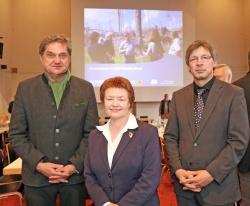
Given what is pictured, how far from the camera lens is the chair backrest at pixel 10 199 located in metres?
1.99

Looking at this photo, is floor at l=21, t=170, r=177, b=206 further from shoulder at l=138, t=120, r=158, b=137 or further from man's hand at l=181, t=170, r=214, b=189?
shoulder at l=138, t=120, r=158, b=137

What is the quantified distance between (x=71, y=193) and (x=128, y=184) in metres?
0.43

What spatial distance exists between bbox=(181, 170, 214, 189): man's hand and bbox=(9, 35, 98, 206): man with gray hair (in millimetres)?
662

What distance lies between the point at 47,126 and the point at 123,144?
0.51 meters

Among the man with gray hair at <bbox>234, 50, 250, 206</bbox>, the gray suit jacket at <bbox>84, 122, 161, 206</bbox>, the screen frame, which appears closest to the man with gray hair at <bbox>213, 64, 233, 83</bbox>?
the man with gray hair at <bbox>234, 50, 250, 206</bbox>

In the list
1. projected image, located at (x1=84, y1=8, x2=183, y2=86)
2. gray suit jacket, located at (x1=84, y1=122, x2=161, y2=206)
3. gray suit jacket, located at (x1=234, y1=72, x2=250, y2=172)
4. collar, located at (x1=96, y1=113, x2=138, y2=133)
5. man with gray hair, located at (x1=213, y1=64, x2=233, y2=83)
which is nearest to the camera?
gray suit jacket, located at (x1=84, y1=122, x2=161, y2=206)

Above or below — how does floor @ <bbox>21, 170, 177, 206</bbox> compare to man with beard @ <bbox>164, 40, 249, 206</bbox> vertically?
below

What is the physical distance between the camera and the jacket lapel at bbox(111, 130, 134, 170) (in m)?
2.00

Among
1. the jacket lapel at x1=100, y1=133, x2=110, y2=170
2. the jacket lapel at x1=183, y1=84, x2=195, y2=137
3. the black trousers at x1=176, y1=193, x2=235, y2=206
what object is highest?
the jacket lapel at x1=183, y1=84, x2=195, y2=137

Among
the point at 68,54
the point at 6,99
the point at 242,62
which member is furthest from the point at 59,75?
the point at 242,62

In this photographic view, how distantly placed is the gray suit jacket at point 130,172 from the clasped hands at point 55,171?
0.17 meters

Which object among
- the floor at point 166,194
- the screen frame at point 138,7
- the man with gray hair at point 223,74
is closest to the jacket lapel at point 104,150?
the man with gray hair at point 223,74

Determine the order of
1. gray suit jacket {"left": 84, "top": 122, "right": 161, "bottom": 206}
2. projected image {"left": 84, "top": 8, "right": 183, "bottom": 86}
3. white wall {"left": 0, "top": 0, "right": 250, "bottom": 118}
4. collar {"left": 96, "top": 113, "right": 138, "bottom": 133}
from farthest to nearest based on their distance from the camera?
white wall {"left": 0, "top": 0, "right": 250, "bottom": 118} → projected image {"left": 84, "top": 8, "right": 183, "bottom": 86} → collar {"left": 96, "top": 113, "right": 138, "bottom": 133} → gray suit jacket {"left": 84, "top": 122, "right": 161, "bottom": 206}

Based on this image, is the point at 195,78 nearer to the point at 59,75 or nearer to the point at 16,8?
the point at 59,75
